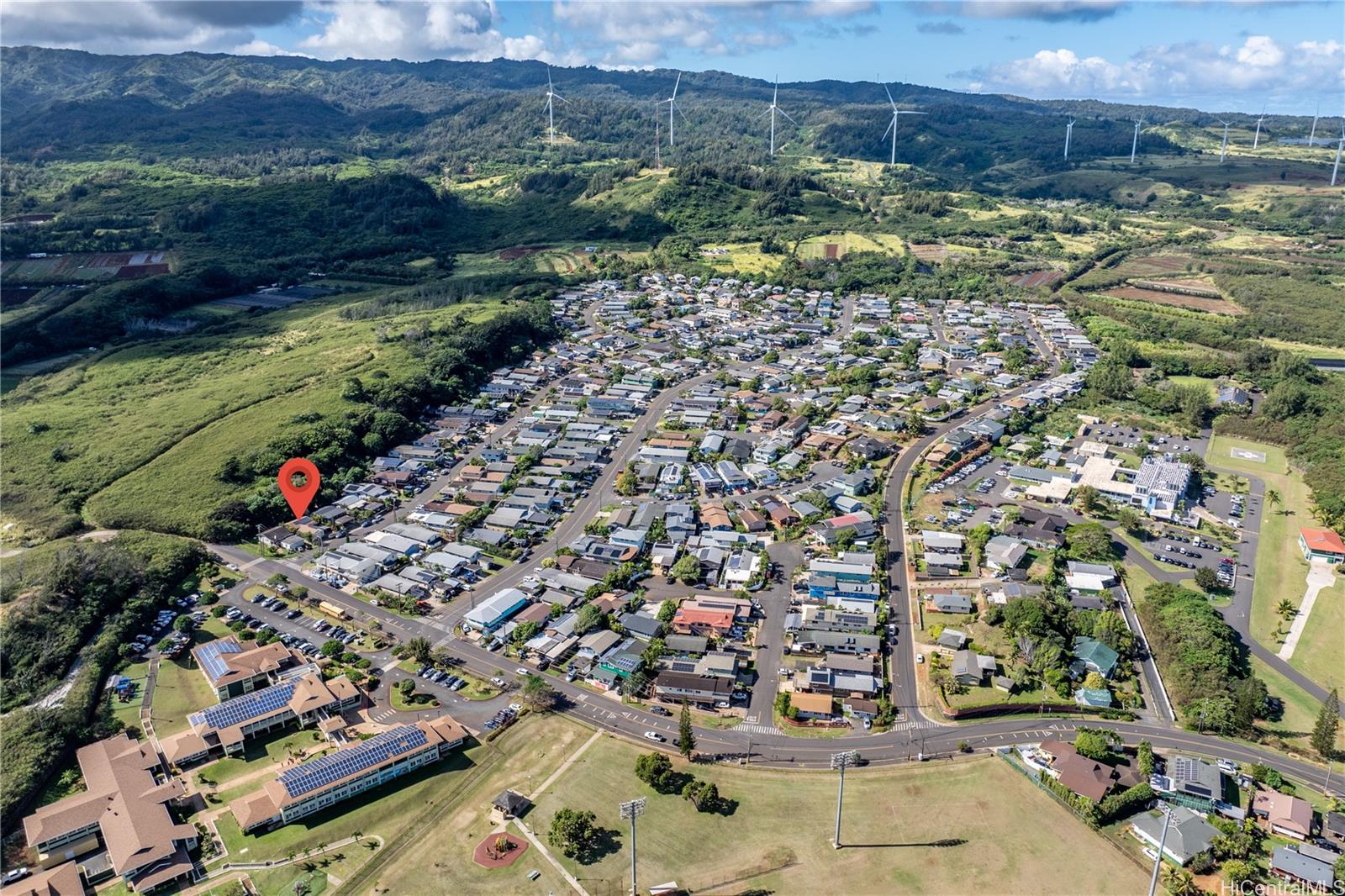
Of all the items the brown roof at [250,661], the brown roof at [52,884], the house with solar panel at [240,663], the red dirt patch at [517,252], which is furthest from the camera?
the red dirt patch at [517,252]

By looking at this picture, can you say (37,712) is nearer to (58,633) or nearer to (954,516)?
(58,633)

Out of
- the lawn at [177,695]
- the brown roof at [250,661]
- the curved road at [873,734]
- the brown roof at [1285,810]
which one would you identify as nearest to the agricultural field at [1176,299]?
the curved road at [873,734]

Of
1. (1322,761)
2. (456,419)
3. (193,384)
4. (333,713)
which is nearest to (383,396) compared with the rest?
(456,419)

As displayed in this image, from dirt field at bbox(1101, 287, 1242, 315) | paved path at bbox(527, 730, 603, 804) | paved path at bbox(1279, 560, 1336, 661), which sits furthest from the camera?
dirt field at bbox(1101, 287, 1242, 315)

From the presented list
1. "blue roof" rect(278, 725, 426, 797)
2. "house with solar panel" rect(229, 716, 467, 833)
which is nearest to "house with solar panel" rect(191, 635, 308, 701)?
"house with solar panel" rect(229, 716, 467, 833)

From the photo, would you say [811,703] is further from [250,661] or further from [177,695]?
[177,695]

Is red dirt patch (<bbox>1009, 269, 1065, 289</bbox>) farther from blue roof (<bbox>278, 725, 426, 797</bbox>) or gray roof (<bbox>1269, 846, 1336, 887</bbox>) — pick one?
blue roof (<bbox>278, 725, 426, 797</bbox>)

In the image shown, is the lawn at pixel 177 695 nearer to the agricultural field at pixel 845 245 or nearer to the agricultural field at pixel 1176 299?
the agricultural field at pixel 845 245
